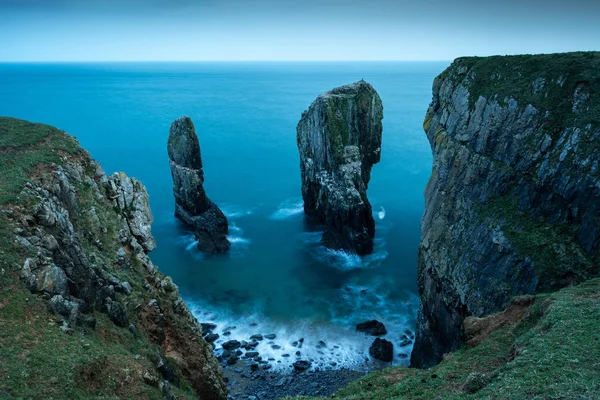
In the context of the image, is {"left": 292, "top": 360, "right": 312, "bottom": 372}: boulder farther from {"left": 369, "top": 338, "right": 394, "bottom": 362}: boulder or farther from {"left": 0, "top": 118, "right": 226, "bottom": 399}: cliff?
{"left": 0, "top": 118, "right": 226, "bottom": 399}: cliff

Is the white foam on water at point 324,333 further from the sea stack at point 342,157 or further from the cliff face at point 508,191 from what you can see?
the sea stack at point 342,157

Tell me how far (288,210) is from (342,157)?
2284cm

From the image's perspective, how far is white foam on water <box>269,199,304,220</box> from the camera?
81.8 metres

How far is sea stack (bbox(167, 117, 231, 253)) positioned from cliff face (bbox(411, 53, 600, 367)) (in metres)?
36.9

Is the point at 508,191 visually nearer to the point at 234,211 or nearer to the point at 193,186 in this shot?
the point at 193,186

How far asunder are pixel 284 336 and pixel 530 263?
94.3ft

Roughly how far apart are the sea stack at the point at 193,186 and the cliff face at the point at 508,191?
36.9m

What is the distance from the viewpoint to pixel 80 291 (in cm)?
2408

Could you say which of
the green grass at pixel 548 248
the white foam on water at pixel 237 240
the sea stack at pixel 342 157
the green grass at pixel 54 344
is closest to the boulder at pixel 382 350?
the green grass at pixel 548 248

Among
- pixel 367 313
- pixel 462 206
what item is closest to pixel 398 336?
pixel 367 313

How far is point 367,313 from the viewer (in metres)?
53.2

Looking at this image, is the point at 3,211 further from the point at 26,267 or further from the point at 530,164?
the point at 530,164

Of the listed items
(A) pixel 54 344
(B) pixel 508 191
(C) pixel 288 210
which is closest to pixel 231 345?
(A) pixel 54 344

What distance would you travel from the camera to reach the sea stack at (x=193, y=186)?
68812 millimetres
